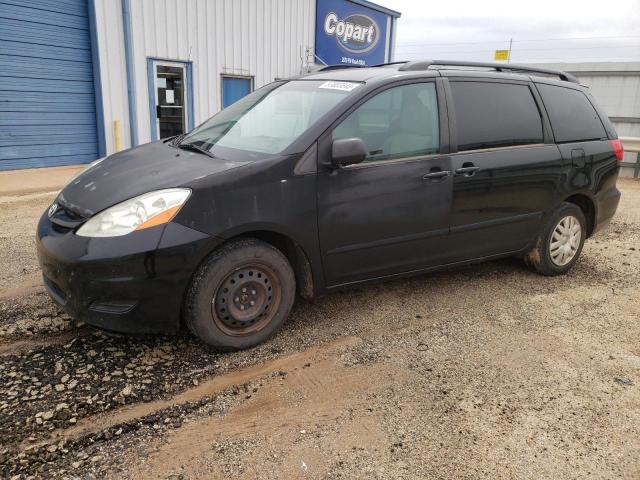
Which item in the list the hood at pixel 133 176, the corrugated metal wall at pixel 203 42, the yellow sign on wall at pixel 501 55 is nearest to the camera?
the hood at pixel 133 176

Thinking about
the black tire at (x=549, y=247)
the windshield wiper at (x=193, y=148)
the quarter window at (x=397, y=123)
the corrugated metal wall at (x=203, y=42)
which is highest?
the corrugated metal wall at (x=203, y=42)

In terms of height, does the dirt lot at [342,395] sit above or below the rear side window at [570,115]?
below

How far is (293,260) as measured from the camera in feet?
11.5

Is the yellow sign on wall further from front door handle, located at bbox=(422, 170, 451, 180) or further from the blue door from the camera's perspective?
front door handle, located at bbox=(422, 170, 451, 180)

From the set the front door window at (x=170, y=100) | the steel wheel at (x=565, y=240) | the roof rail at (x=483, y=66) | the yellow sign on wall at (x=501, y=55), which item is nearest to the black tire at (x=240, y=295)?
the roof rail at (x=483, y=66)

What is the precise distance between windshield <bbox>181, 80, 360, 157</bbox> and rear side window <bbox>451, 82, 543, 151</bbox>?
3.11ft

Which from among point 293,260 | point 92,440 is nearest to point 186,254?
point 293,260

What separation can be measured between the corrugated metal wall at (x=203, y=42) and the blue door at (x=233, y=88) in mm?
205

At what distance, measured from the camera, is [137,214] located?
2.92 metres

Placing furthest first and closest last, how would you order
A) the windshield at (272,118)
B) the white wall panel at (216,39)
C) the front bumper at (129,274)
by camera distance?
the white wall panel at (216,39) < the windshield at (272,118) < the front bumper at (129,274)

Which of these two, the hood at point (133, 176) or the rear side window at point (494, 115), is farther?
the rear side window at point (494, 115)

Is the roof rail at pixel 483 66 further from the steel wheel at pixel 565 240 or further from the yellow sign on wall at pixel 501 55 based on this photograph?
the yellow sign on wall at pixel 501 55

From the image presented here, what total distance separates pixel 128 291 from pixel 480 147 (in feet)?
9.16

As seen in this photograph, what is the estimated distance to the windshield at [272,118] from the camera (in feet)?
11.5
